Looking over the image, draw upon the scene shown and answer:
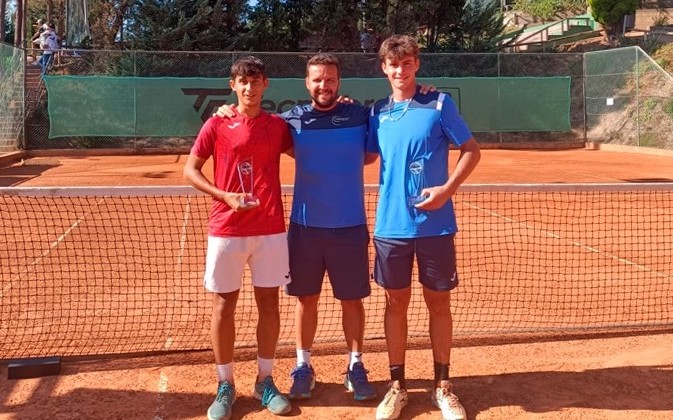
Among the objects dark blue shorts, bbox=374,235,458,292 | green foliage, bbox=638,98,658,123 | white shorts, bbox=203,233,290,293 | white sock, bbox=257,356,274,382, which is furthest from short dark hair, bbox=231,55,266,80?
green foliage, bbox=638,98,658,123

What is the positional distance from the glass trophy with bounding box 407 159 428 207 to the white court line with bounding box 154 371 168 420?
66.8 inches

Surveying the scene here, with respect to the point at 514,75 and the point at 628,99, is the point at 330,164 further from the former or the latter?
the point at 514,75

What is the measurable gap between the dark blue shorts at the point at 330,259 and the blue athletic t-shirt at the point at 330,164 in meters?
0.06

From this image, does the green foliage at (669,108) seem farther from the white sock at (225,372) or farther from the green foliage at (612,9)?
the white sock at (225,372)

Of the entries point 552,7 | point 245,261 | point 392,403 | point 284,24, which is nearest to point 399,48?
point 245,261

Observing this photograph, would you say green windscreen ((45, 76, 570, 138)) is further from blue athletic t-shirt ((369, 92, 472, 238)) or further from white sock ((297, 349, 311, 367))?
blue athletic t-shirt ((369, 92, 472, 238))

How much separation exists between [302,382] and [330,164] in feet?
3.99

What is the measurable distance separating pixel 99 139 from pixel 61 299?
14808mm

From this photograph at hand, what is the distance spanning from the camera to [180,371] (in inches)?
160

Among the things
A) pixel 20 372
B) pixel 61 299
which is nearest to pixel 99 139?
pixel 61 299

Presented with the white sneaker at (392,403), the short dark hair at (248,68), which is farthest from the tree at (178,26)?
the white sneaker at (392,403)

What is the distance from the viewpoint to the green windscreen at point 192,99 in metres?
18.6

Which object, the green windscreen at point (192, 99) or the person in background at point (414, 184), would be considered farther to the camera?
the green windscreen at point (192, 99)

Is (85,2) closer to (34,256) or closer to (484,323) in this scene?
(34,256)
